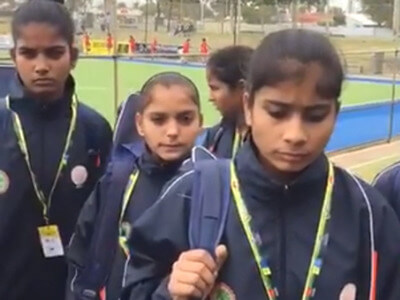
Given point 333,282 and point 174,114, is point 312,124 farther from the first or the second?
point 174,114

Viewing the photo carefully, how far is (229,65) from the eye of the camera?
4.12 m

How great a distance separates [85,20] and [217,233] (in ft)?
65.2

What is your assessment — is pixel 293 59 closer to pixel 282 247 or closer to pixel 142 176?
pixel 282 247

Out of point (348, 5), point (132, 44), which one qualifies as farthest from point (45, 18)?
point (348, 5)

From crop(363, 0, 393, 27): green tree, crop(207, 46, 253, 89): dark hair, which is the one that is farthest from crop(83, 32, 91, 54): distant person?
crop(207, 46, 253, 89): dark hair

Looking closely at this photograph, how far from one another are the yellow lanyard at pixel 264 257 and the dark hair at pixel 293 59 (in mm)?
230

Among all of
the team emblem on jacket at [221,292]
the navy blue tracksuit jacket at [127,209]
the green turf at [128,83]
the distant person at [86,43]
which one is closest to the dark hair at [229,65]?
the navy blue tracksuit jacket at [127,209]

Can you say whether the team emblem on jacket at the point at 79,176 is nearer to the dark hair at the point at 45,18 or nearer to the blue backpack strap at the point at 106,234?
the blue backpack strap at the point at 106,234

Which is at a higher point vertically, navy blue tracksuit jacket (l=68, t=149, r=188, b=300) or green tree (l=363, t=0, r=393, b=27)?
green tree (l=363, t=0, r=393, b=27)

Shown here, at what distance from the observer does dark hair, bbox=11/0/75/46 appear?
10.6 ft

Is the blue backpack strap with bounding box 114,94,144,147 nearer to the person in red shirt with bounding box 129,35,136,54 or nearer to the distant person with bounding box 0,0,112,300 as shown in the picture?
the distant person with bounding box 0,0,112,300

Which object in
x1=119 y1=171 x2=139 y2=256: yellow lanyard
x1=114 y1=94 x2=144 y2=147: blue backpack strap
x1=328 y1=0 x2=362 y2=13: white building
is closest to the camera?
x1=119 y1=171 x2=139 y2=256: yellow lanyard

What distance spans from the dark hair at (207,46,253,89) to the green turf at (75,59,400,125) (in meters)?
10.6

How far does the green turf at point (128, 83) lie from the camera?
1638cm
